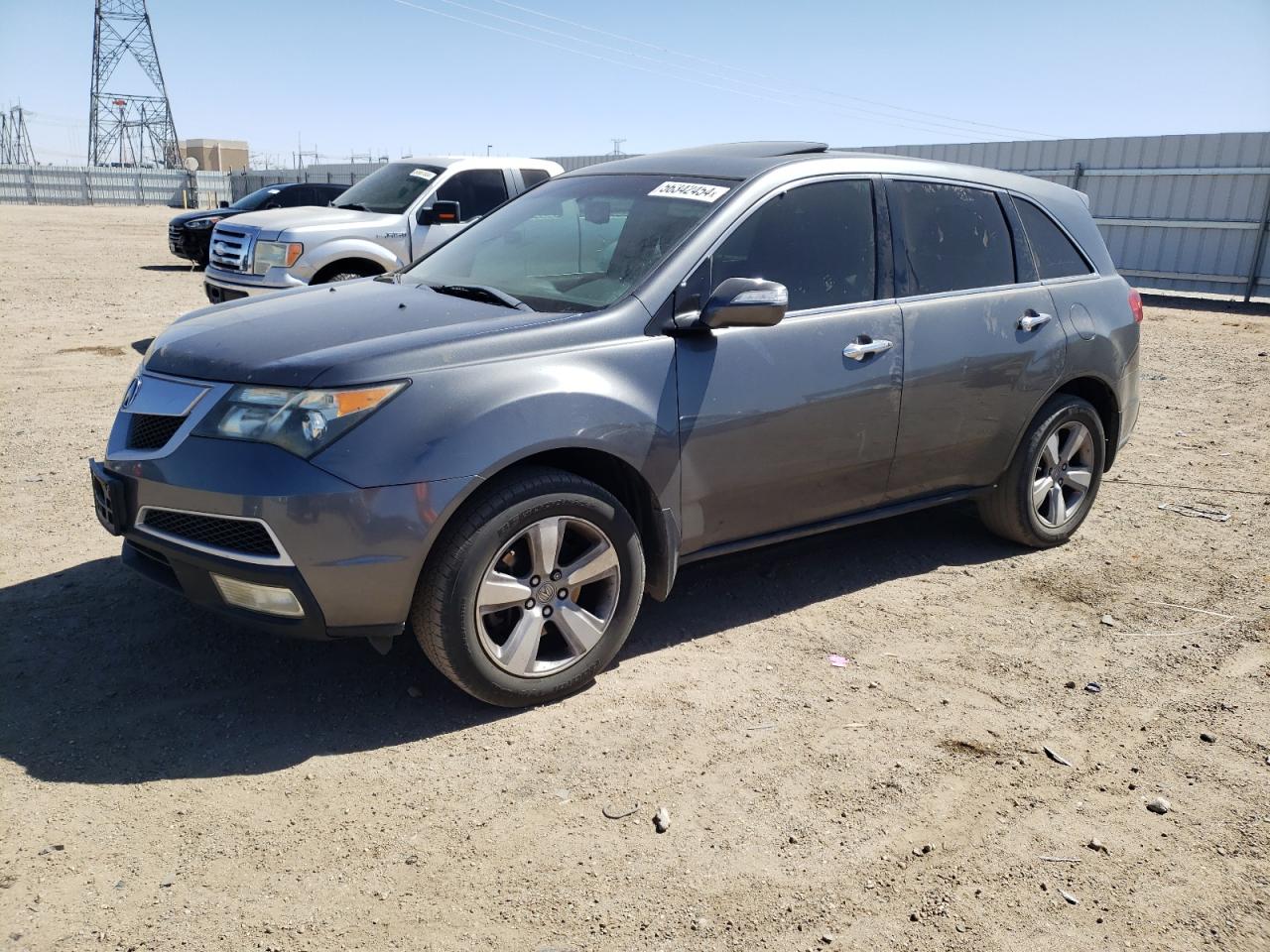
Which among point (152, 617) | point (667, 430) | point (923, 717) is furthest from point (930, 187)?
point (152, 617)

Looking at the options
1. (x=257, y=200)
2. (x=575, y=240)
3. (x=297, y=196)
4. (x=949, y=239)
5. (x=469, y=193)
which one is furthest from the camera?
(x=257, y=200)

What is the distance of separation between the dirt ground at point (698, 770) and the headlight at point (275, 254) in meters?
4.67

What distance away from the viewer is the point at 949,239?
479cm

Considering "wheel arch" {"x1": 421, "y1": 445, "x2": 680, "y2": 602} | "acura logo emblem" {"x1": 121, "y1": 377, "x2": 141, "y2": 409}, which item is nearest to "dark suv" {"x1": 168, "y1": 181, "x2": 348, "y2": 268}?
"acura logo emblem" {"x1": 121, "y1": 377, "x2": 141, "y2": 409}

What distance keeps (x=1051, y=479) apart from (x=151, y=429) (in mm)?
4099

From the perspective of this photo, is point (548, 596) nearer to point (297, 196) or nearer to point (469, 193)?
point (469, 193)

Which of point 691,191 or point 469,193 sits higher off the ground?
point 691,191

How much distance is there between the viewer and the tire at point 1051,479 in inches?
203

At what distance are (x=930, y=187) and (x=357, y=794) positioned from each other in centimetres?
348

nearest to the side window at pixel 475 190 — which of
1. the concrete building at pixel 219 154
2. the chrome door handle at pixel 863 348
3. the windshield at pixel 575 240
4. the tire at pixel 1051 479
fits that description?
the windshield at pixel 575 240

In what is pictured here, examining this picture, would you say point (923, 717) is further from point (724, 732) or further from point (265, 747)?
point (265, 747)

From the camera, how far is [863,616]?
4.60 meters

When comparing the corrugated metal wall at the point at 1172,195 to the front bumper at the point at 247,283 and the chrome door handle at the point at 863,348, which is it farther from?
the chrome door handle at the point at 863,348

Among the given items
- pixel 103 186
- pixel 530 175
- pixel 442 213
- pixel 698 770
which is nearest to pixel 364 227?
pixel 442 213
